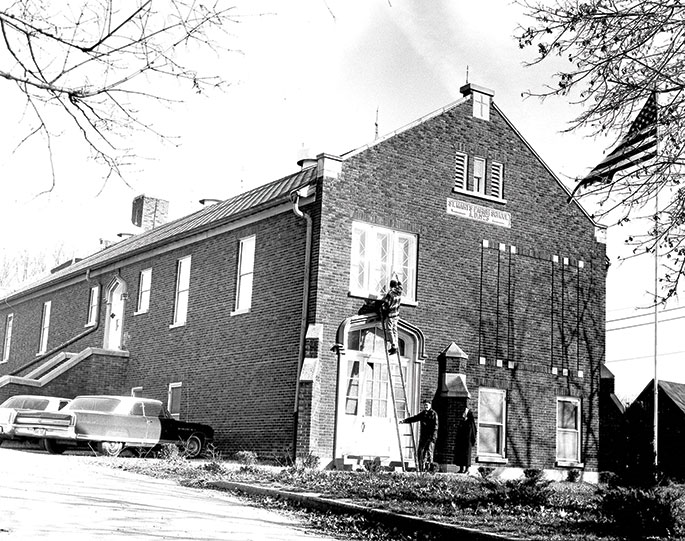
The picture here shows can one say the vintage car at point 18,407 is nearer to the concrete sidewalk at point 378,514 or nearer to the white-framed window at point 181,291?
the white-framed window at point 181,291

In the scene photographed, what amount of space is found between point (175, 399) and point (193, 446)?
13.5 ft

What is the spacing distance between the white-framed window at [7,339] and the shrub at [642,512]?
108 feet

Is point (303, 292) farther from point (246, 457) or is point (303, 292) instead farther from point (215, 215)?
point (215, 215)

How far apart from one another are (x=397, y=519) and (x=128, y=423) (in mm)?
11802

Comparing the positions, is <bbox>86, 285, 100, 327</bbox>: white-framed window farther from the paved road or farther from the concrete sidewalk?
the concrete sidewalk

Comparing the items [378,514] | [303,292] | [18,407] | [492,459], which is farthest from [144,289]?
[378,514]

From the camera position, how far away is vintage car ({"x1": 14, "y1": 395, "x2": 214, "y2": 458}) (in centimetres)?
2102

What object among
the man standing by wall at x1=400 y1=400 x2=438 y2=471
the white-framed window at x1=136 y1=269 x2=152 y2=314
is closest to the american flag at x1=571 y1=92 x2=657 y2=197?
the man standing by wall at x1=400 y1=400 x2=438 y2=471

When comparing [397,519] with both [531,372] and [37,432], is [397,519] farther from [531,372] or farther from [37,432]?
[531,372]

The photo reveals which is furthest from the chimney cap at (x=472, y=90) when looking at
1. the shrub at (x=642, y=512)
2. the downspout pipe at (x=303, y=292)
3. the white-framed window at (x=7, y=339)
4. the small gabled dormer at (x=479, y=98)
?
the white-framed window at (x=7, y=339)

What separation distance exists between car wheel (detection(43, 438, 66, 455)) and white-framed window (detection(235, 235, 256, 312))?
18.7ft

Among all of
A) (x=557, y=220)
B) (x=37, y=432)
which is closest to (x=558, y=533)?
(x=37, y=432)

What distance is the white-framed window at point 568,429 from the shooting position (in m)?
25.8

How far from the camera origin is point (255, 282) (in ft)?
79.8
